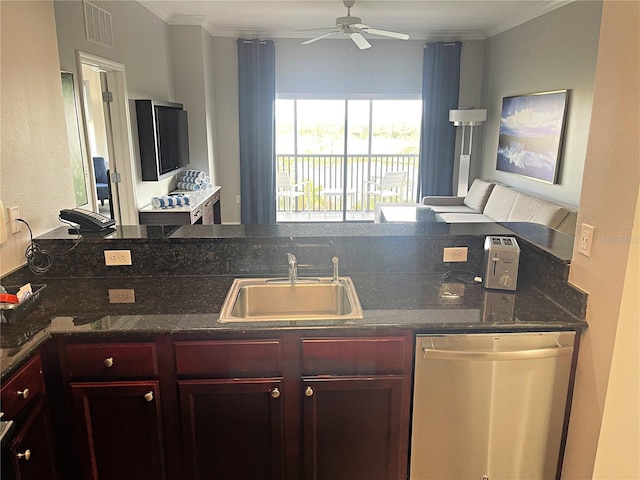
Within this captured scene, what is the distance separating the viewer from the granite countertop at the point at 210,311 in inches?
64.2

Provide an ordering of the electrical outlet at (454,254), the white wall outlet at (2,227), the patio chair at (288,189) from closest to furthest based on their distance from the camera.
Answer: the white wall outlet at (2,227) < the electrical outlet at (454,254) < the patio chair at (288,189)

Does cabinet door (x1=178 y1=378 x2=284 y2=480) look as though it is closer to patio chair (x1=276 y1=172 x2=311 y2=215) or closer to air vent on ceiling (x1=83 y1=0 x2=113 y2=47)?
air vent on ceiling (x1=83 y1=0 x2=113 y2=47)

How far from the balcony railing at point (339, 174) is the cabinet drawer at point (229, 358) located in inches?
215

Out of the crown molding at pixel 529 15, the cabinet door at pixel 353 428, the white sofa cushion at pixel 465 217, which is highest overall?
the crown molding at pixel 529 15

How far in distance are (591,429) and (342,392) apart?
90 cm

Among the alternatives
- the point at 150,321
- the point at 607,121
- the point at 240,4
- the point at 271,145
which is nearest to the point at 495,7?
the point at 240,4

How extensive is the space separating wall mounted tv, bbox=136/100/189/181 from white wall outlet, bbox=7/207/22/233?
8.21ft

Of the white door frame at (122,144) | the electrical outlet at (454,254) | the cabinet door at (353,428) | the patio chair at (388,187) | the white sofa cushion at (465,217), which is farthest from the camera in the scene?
the patio chair at (388,187)

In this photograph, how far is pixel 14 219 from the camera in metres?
1.92

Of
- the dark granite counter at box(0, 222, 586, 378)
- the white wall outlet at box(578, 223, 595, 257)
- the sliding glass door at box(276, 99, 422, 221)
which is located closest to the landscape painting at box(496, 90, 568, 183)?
the sliding glass door at box(276, 99, 422, 221)

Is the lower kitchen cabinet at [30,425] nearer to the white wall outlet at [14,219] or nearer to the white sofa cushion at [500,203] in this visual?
the white wall outlet at [14,219]

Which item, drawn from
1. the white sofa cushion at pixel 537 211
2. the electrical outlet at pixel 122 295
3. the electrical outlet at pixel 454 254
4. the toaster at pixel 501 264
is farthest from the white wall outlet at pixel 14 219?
the white sofa cushion at pixel 537 211

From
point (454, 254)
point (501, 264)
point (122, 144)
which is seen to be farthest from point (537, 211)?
point (122, 144)

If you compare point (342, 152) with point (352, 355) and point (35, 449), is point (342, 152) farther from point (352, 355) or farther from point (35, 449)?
point (35, 449)
